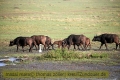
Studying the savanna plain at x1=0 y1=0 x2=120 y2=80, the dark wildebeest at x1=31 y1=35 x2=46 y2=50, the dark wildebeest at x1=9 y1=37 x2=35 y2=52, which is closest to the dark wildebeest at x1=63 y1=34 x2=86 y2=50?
the savanna plain at x1=0 y1=0 x2=120 y2=80

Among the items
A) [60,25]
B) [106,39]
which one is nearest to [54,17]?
[60,25]

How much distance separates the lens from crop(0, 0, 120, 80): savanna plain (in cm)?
1628

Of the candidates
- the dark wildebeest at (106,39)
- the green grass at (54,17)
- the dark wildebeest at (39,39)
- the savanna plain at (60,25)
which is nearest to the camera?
the savanna plain at (60,25)

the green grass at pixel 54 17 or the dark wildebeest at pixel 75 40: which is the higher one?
the green grass at pixel 54 17

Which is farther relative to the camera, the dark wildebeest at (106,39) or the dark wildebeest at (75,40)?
the dark wildebeest at (75,40)

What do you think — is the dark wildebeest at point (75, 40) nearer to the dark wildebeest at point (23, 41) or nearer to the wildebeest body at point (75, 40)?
the wildebeest body at point (75, 40)

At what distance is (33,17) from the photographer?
1769 cm

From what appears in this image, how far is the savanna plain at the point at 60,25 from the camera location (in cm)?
1628

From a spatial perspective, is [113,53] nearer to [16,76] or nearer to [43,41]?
[43,41]

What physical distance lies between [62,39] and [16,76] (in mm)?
5191

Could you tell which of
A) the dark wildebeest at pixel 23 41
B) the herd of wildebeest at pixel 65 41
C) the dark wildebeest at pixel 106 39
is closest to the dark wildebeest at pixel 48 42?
the herd of wildebeest at pixel 65 41

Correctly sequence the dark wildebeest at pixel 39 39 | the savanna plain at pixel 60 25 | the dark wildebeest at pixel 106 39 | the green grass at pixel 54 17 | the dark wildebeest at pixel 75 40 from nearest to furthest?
1. the savanna plain at pixel 60 25
2. the green grass at pixel 54 17
3. the dark wildebeest at pixel 106 39
4. the dark wildebeest at pixel 39 39
5. the dark wildebeest at pixel 75 40

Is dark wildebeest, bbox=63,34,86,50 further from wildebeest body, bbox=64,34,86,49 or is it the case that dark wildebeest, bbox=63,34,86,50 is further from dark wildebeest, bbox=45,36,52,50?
dark wildebeest, bbox=45,36,52,50

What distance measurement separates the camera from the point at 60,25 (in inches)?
719
